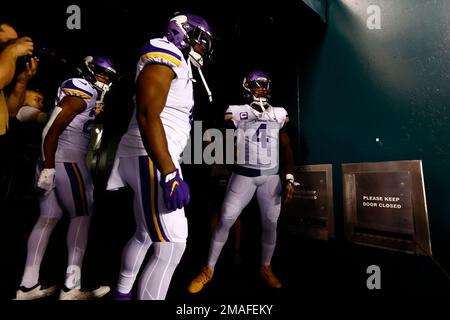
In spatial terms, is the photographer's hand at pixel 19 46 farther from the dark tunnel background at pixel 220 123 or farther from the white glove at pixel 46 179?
the dark tunnel background at pixel 220 123

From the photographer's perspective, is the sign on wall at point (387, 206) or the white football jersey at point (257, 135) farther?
the white football jersey at point (257, 135)

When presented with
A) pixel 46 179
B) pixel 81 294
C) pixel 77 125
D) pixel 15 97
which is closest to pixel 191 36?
pixel 77 125

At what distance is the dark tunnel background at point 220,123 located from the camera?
2.01 metres

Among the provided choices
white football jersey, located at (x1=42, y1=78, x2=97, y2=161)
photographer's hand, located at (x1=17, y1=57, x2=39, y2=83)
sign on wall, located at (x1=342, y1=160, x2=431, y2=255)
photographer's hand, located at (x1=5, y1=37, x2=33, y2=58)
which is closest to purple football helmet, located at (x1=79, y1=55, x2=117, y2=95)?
white football jersey, located at (x1=42, y1=78, x2=97, y2=161)

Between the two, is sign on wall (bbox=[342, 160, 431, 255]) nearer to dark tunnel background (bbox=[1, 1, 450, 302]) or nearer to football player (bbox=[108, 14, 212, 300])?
dark tunnel background (bbox=[1, 1, 450, 302])

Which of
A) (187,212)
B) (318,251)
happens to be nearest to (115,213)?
(187,212)

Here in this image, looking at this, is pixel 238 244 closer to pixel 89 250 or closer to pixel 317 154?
pixel 317 154

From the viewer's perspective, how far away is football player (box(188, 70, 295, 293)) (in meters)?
2.18

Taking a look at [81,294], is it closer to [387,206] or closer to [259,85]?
[259,85]

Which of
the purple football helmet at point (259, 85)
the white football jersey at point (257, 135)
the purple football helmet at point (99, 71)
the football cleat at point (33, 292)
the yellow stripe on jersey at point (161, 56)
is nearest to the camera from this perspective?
the yellow stripe on jersey at point (161, 56)

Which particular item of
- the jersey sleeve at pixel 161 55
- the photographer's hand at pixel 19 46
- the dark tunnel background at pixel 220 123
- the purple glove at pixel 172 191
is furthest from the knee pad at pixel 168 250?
the photographer's hand at pixel 19 46

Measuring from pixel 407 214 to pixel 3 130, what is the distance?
318 centimetres
